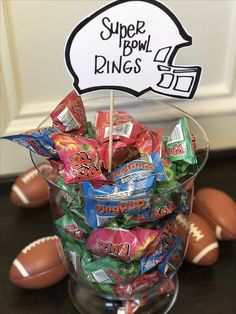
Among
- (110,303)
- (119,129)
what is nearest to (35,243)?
(110,303)

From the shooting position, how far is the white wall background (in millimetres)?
879

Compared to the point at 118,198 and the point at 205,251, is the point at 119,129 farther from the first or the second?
the point at 205,251

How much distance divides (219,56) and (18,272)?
1.84 feet

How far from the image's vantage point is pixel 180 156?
73 centimetres

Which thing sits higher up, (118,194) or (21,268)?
(118,194)

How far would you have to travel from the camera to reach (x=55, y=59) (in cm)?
93

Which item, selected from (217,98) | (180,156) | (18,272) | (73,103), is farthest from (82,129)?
(217,98)

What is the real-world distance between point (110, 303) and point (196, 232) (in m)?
0.20

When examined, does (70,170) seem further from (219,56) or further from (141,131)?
(219,56)

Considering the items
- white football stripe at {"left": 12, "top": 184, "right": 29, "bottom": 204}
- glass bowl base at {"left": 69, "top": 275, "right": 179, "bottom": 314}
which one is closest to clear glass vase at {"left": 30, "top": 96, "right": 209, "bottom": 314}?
glass bowl base at {"left": 69, "top": 275, "right": 179, "bottom": 314}

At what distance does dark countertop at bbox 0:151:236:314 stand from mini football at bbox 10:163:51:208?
0.03m

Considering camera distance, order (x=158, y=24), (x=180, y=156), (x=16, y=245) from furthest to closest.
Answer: (x=16, y=245)
(x=180, y=156)
(x=158, y=24)

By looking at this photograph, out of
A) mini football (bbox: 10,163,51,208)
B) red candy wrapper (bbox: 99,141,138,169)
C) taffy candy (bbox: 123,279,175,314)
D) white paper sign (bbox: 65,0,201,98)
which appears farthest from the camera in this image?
mini football (bbox: 10,163,51,208)

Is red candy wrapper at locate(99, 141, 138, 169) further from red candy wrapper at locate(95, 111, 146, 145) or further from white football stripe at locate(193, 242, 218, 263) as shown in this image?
white football stripe at locate(193, 242, 218, 263)
